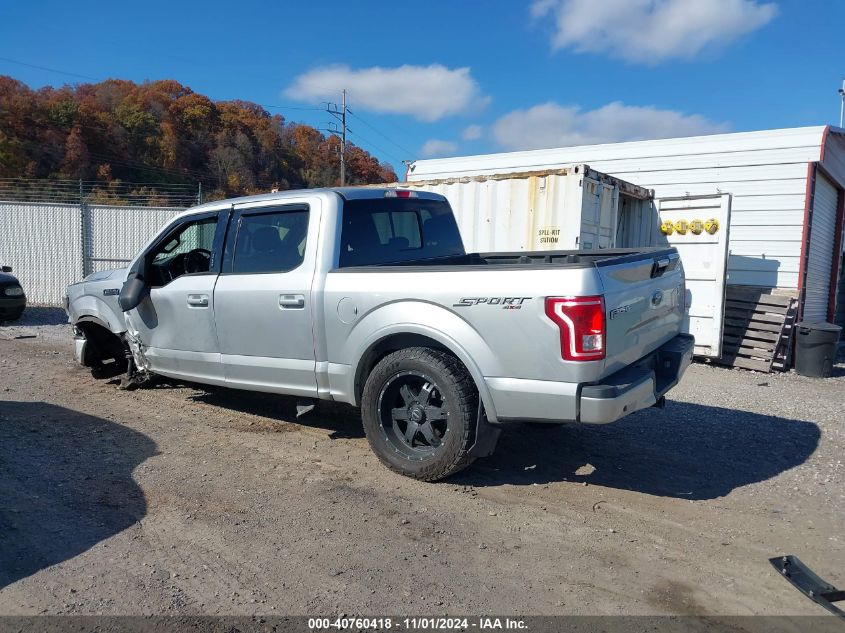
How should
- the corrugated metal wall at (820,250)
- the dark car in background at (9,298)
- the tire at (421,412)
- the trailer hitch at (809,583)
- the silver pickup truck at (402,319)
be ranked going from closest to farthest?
1. the trailer hitch at (809,583)
2. the silver pickup truck at (402,319)
3. the tire at (421,412)
4. the dark car in background at (9,298)
5. the corrugated metal wall at (820,250)

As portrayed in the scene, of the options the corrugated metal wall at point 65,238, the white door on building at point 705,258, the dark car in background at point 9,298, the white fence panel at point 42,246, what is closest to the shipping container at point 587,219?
the white door on building at point 705,258

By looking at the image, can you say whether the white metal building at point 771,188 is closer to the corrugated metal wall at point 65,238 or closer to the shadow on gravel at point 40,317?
the corrugated metal wall at point 65,238

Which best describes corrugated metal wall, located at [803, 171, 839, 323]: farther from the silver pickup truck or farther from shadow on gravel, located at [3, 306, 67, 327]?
shadow on gravel, located at [3, 306, 67, 327]

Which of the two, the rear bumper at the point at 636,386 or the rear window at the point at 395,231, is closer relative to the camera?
the rear bumper at the point at 636,386

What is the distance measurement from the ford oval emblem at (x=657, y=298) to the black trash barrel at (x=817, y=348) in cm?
680

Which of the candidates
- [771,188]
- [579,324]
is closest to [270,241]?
[579,324]

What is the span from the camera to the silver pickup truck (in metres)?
3.70

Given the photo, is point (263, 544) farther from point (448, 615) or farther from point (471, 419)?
point (471, 419)

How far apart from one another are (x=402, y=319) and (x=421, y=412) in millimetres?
651

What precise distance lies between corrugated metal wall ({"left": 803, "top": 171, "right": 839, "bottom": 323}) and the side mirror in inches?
434

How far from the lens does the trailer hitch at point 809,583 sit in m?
2.99

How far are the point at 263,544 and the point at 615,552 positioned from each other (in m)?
1.95

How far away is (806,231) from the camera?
11.0 metres

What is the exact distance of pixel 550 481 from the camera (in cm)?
454
